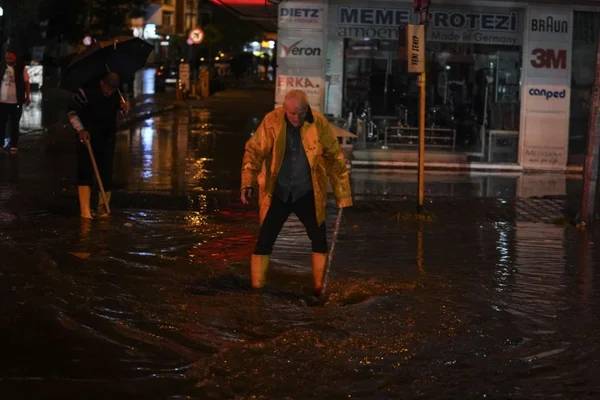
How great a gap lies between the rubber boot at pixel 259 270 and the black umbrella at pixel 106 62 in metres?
4.08

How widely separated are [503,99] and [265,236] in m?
12.0

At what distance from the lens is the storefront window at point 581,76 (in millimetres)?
18406

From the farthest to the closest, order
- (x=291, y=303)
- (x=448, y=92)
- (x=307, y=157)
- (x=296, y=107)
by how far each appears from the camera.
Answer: (x=448, y=92)
(x=291, y=303)
(x=307, y=157)
(x=296, y=107)

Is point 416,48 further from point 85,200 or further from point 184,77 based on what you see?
point 184,77

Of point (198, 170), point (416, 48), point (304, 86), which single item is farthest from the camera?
point (304, 86)

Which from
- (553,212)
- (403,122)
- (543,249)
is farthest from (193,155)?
(543,249)

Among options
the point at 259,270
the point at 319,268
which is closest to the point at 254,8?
the point at 259,270

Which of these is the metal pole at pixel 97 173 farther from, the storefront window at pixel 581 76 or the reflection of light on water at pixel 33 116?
the reflection of light on water at pixel 33 116

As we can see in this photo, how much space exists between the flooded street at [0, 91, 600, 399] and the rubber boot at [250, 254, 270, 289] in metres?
0.16

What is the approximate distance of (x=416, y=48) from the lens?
12070 mm

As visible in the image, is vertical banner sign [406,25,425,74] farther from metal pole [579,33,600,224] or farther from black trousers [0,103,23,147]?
black trousers [0,103,23,147]

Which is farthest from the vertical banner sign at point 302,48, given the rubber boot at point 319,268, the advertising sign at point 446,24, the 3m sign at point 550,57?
the rubber boot at point 319,268

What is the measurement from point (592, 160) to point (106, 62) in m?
5.62

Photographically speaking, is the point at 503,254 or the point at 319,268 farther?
the point at 503,254
